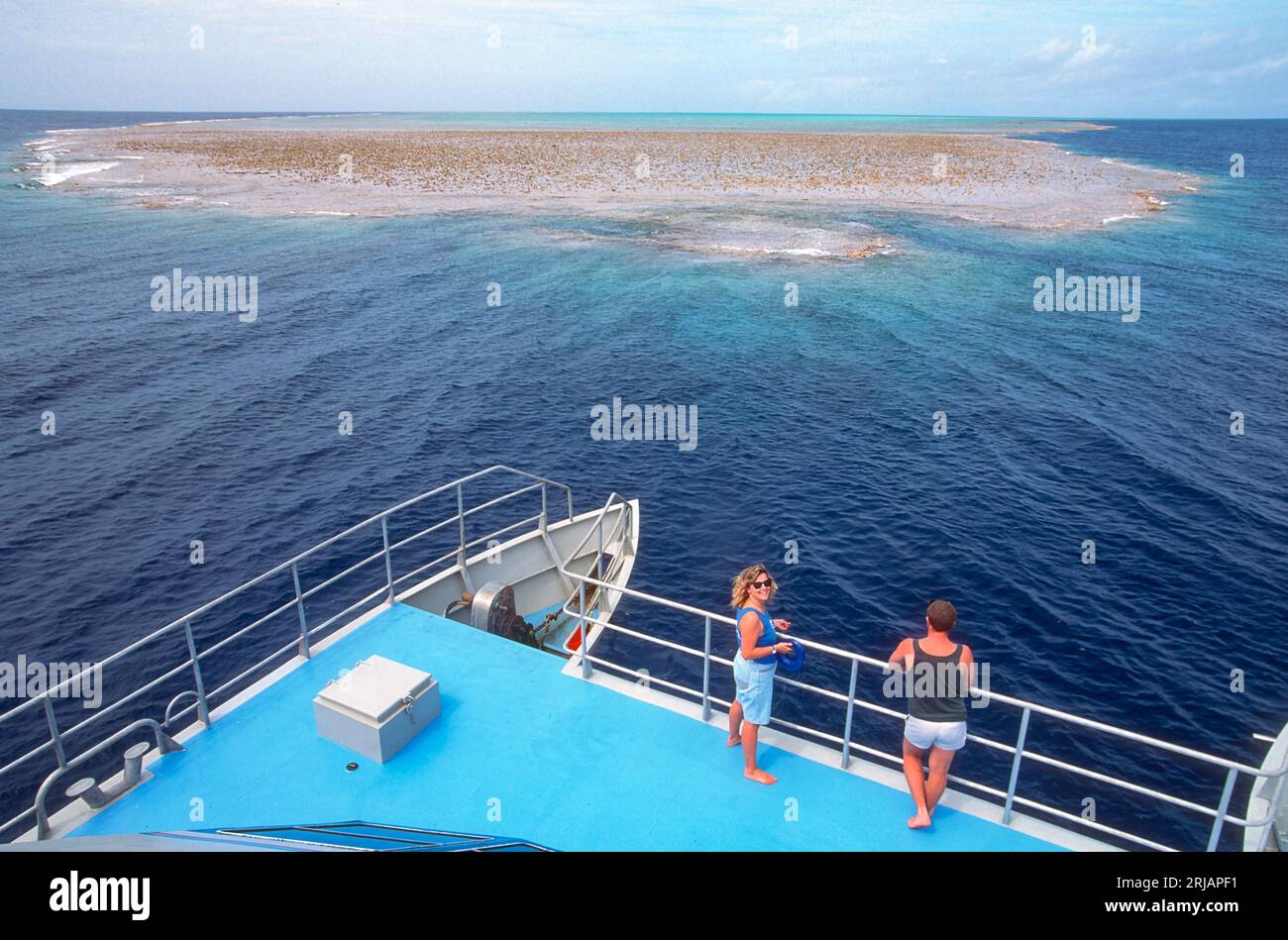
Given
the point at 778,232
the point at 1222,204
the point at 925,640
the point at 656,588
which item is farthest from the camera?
the point at 1222,204

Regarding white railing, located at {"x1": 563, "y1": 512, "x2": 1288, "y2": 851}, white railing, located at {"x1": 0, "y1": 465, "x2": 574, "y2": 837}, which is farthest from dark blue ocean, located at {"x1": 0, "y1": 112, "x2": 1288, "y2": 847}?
white railing, located at {"x1": 563, "y1": 512, "x2": 1288, "y2": 851}

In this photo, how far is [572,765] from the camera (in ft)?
32.4

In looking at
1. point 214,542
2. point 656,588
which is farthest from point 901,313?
point 214,542

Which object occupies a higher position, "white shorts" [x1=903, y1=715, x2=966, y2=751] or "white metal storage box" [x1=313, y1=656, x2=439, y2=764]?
"white shorts" [x1=903, y1=715, x2=966, y2=751]

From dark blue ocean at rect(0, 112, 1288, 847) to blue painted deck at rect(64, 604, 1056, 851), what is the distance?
815 cm

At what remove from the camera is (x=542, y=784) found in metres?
9.63

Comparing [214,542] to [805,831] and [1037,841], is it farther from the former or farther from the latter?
[1037,841]

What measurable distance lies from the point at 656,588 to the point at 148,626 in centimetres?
1304

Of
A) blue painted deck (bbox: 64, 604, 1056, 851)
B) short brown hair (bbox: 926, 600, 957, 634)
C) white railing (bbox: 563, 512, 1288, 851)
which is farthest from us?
blue painted deck (bbox: 64, 604, 1056, 851)

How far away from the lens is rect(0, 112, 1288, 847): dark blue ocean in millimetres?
19578

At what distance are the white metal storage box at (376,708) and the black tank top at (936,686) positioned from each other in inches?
238

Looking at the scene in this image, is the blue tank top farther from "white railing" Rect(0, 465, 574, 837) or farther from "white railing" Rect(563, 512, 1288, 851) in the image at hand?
"white railing" Rect(0, 465, 574, 837)

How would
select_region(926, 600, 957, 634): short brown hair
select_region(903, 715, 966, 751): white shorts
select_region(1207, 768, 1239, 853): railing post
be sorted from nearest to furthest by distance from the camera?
1. select_region(1207, 768, 1239, 853): railing post
2. select_region(926, 600, 957, 634): short brown hair
3. select_region(903, 715, 966, 751): white shorts
